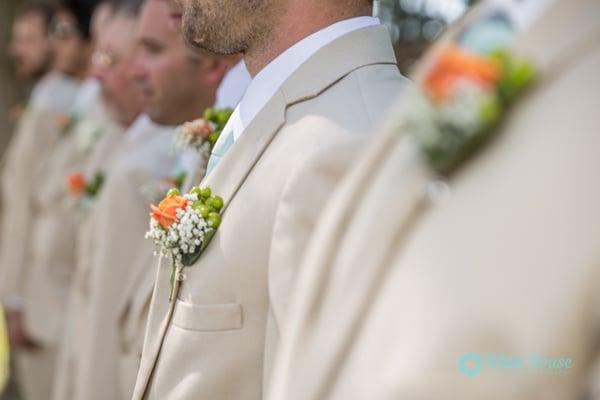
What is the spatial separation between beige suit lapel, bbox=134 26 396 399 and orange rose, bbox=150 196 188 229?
9 centimetres

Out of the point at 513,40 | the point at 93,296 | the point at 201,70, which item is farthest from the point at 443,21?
the point at 513,40

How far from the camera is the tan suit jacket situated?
16.9 ft

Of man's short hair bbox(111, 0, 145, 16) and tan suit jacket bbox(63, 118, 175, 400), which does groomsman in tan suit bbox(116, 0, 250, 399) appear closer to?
tan suit jacket bbox(63, 118, 175, 400)

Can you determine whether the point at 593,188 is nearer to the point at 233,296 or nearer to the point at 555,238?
the point at 555,238

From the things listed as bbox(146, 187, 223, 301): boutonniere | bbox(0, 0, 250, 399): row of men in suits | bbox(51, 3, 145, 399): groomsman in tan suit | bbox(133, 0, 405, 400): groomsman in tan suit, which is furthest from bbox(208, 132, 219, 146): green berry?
bbox(51, 3, 145, 399): groomsman in tan suit

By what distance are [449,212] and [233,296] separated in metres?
1.17

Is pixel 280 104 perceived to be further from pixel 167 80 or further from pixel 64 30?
pixel 64 30

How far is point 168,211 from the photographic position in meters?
2.87

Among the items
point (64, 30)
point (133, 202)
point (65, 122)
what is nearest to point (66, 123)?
point (65, 122)

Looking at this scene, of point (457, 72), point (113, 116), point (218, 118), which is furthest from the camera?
point (113, 116)

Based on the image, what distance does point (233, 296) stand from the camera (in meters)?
2.60

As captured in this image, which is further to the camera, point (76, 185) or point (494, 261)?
point (76, 185)

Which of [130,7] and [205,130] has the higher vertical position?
[205,130]

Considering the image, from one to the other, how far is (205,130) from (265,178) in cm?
107
